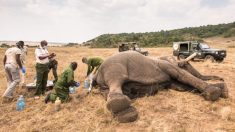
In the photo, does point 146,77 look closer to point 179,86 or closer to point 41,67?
point 179,86

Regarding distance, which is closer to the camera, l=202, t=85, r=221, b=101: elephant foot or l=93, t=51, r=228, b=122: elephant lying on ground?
l=202, t=85, r=221, b=101: elephant foot

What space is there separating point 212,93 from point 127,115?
2.23m

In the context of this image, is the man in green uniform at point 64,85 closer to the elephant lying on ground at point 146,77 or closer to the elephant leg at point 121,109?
the elephant lying on ground at point 146,77

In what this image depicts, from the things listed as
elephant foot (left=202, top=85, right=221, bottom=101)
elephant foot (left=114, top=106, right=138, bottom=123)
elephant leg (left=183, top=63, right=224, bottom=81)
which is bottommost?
elephant foot (left=114, top=106, right=138, bottom=123)

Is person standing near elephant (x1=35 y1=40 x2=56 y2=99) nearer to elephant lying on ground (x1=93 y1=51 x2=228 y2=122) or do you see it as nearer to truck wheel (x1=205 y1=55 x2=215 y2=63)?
elephant lying on ground (x1=93 y1=51 x2=228 y2=122)

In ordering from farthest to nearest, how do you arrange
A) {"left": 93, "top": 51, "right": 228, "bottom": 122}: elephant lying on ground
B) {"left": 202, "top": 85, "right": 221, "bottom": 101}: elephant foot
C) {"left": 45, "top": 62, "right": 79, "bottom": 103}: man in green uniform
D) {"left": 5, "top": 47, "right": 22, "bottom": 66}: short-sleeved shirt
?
{"left": 5, "top": 47, "right": 22, "bottom": 66}: short-sleeved shirt → {"left": 45, "top": 62, "right": 79, "bottom": 103}: man in green uniform → {"left": 93, "top": 51, "right": 228, "bottom": 122}: elephant lying on ground → {"left": 202, "top": 85, "right": 221, "bottom": 101}: elephant foot

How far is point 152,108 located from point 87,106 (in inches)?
60.3

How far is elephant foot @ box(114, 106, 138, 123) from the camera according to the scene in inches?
201

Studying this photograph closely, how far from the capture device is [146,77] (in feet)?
22.0

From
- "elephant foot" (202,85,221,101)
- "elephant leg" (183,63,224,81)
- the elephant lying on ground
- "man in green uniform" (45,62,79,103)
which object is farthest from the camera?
"elephant leg" (183,63,224,81)

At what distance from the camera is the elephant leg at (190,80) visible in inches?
245

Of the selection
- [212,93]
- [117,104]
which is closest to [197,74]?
[212,93]

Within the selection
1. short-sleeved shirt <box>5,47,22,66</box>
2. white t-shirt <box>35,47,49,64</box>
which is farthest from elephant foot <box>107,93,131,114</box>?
short-sleeved shirt <box>5,47,22,66</box>

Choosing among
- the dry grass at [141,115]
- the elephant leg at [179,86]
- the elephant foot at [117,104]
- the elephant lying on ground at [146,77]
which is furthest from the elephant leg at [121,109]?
the elephant leg at [179,86]
